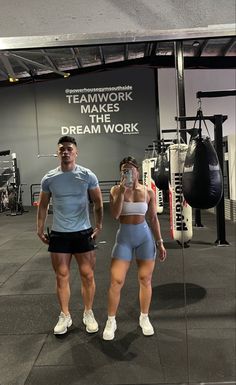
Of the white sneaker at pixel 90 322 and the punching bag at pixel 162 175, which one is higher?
the punching bag at pixel 162 175

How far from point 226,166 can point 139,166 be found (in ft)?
4.63

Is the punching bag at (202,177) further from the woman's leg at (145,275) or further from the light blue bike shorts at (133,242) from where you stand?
the woman's leg at (145,275)

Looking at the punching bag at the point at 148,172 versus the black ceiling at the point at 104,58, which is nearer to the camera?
the black ceiling at the point at 104,58

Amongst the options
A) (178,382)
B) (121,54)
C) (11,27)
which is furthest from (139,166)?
(178,382)

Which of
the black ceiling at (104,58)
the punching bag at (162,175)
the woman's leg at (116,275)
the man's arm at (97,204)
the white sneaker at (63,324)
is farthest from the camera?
the punching bag at (162,175)

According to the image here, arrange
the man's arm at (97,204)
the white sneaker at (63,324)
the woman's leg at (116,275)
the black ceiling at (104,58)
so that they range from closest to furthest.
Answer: the black ceiling at (104,58)
the man's arm at (97,204)
the woman's leg at (116,275)
the white sneaker at (63,324)

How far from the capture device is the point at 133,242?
2.37 metres

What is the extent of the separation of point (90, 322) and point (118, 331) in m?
0.21

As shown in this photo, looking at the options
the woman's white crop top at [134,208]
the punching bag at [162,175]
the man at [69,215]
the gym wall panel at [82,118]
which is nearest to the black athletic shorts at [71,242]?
the man at [69,215]

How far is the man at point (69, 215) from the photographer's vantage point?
2268 millimetres

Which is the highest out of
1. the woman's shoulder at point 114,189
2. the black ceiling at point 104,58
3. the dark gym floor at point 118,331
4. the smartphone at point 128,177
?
the black ceiling at point 104,58

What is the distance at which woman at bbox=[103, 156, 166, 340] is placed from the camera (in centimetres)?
225

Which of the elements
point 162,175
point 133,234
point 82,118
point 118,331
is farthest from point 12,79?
point 118,331

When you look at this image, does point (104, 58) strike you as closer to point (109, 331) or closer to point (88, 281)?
point (88, 281)
